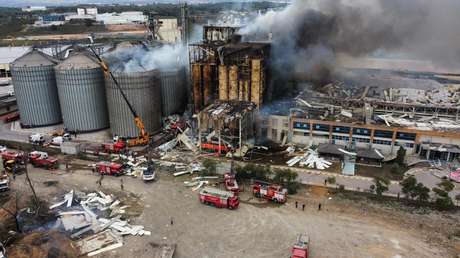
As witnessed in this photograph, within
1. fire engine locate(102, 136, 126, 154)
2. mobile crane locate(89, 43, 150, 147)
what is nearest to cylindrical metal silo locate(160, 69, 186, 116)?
mobile crane locate(89, 43, 150, 147)

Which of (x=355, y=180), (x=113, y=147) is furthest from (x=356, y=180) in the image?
(x=113, y=147)

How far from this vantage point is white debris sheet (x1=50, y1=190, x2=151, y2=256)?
81.5 feet

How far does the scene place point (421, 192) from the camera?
29.2m

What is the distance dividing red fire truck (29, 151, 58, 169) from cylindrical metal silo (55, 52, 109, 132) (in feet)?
31.0

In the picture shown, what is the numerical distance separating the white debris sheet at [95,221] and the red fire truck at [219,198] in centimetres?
555

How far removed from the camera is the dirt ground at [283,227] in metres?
23.9

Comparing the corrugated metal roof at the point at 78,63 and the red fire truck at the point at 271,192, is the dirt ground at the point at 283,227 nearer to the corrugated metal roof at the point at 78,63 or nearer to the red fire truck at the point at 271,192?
the red fire truck at the point at 271,192

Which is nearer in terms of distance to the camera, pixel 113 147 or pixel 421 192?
pixel 421 192

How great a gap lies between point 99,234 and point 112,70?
2322 cm

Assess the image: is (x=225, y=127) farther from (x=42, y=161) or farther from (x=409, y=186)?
(x=409, y=186)

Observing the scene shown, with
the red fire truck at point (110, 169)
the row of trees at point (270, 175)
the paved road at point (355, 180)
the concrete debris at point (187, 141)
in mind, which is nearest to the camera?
the row of trees at point (270, 175)

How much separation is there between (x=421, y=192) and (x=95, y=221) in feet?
83.3

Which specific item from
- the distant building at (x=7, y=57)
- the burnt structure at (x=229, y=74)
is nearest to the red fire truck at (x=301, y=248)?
the burnt structure at (x=229, y=74)

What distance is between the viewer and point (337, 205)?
2955 cm
